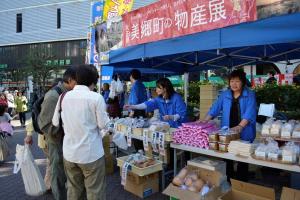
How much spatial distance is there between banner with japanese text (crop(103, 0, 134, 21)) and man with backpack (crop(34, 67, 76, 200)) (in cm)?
483

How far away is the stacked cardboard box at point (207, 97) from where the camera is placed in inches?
272

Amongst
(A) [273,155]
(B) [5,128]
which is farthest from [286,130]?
(B) [5,128]

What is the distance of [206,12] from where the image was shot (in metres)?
3.51

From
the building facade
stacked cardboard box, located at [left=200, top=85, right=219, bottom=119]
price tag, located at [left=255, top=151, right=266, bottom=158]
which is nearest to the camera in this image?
price tag, located at [left=255, top=151, right=266, bottom=158]

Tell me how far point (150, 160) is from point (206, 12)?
2192 millimetres

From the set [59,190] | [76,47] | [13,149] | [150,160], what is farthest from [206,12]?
[76,47]

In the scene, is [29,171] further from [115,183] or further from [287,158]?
[287,158]

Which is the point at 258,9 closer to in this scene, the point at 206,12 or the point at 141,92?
the point at 206,12

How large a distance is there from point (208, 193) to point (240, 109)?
3.83 ft

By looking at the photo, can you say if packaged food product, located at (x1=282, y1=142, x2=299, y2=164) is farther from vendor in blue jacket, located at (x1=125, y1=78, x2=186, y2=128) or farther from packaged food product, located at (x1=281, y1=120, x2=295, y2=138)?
vendor in blue jacket, located at (x1=125, y1=78, x2=186, y2=128)

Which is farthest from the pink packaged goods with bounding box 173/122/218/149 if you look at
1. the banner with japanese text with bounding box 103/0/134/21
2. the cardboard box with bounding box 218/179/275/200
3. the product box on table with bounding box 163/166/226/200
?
the banner with japanese text with bounding box 103/0/134/21

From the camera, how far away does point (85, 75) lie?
2.86 metres

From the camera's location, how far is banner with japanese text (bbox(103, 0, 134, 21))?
805cm

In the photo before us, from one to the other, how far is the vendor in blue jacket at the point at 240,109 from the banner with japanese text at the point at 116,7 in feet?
15.7
